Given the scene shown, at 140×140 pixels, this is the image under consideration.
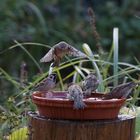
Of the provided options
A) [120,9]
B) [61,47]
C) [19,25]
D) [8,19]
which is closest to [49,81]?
[61,47]

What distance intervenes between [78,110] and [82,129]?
0.23 feet

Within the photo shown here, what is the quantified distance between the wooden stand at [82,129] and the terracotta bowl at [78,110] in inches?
0.8

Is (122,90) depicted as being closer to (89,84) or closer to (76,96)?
(89,84)

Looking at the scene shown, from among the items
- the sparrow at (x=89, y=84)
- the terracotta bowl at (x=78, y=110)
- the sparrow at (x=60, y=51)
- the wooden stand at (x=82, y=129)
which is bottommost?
the wooden stand at (x=82, y=129)

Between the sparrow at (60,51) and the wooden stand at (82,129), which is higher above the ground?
the sparrow at (60,51)

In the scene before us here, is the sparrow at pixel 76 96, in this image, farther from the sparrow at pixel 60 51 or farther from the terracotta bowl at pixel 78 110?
the sparrow at pixel 60 51

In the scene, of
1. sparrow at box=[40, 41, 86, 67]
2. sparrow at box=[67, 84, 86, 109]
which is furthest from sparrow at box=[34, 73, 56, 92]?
sparrow at box=[67, 84, 86, 109]

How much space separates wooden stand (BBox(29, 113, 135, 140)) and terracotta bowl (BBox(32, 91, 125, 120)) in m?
0.02

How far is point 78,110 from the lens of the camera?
2.54 m

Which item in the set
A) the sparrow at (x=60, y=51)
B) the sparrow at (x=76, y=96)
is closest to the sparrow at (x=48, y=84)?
the sparrow at (x=60, y=51)

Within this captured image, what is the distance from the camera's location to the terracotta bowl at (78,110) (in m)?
2.53

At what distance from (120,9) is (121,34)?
44 centimetres

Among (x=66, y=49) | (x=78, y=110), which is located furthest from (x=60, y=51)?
(x=78, y=110)

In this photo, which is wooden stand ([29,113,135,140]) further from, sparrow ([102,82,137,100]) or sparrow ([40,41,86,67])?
sparrow ([40,41,86,67])
